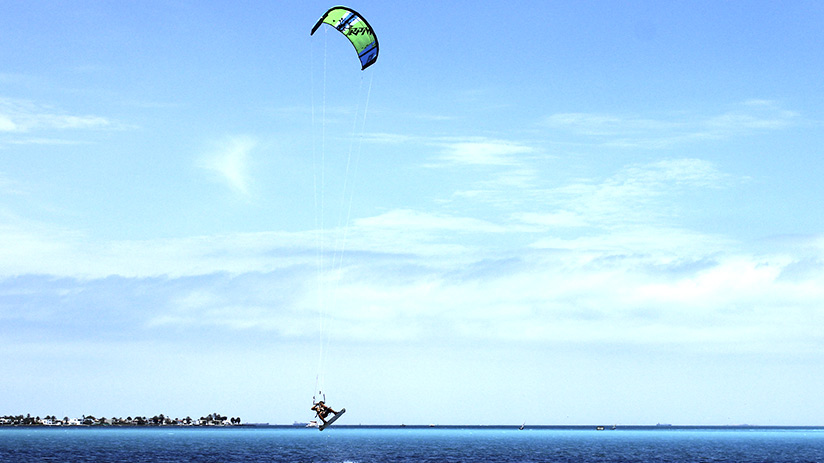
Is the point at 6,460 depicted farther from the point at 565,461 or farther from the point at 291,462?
the point at 565,461

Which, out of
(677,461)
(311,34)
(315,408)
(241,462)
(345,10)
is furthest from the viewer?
(677,461)

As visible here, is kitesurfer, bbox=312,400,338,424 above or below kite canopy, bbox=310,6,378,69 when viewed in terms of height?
below

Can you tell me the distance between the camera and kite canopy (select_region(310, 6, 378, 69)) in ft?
119

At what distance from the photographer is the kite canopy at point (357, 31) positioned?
3634cm


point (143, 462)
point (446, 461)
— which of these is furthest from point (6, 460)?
point (446, 461)

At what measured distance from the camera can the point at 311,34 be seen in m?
33.4

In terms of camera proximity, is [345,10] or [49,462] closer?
[345,10]

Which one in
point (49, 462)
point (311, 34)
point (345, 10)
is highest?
point (345, 10)

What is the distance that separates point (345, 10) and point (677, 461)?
255 feet

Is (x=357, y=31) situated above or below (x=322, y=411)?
above

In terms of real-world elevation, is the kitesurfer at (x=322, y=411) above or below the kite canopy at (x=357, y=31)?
below

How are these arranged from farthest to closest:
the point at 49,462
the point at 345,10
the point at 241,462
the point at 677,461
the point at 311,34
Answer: the point at 677,461 < the point at 241,462 < the point at 49,462 < the point at 345,10 < the point at 311,34

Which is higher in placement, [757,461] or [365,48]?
[365,48]

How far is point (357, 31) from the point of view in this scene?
3731cm
